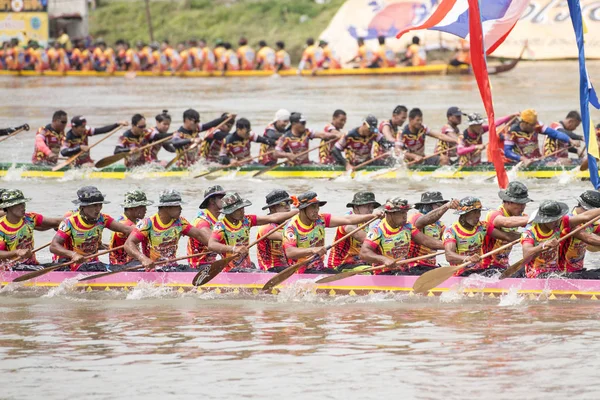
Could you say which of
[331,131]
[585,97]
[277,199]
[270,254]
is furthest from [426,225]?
[331,131]

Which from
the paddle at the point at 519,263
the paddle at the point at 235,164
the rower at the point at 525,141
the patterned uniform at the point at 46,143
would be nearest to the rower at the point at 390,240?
the paddle at the point at 519,263

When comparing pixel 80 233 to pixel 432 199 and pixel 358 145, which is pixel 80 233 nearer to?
pixel 432 199

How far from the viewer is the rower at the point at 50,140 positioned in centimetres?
1991

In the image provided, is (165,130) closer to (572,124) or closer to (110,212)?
(110,212)

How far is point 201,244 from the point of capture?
1290 centimetres

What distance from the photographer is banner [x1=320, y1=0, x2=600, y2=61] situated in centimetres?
3416

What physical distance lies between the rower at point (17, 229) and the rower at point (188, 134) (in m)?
6.99

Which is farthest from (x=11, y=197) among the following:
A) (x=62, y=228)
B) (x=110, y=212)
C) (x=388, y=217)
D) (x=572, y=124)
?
(x=572, y=124)

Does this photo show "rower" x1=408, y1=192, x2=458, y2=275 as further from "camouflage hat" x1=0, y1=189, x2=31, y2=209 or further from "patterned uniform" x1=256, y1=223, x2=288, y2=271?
"camouflage hat" x1=0, y1=189, x2=31, y2=209

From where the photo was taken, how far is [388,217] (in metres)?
12.0

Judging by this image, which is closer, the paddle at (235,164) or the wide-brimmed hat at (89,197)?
the wide-brimmed hat at (89,197)

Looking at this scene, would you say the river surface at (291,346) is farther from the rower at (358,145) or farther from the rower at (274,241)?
the rower at (358,145)

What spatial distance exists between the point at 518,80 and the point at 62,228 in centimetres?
2286

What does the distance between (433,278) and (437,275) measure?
1.9 inches
